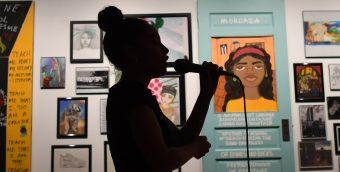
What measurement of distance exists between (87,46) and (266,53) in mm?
1570

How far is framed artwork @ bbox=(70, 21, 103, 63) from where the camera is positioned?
2.82 meters

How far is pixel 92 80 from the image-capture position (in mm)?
2799

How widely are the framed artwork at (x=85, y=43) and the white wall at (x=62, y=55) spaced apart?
0.05m

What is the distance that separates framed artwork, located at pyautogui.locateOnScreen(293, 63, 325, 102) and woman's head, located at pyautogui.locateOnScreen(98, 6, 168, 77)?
2185 millimetres

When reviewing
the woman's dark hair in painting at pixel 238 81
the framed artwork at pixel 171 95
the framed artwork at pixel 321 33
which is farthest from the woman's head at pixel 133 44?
the framed artwork at pixel 321 33

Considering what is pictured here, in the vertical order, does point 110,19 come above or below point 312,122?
above

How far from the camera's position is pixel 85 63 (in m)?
2.82

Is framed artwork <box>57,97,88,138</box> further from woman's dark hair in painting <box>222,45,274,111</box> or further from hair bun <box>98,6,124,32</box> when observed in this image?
hair bun <box>98,6,124,32</box>

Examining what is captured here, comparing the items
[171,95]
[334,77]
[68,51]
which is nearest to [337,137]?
[334,77]

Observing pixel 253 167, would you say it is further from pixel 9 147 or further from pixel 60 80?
pixel 9 147

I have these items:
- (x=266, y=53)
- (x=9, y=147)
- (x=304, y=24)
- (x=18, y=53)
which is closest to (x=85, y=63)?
(x=18, y=53)

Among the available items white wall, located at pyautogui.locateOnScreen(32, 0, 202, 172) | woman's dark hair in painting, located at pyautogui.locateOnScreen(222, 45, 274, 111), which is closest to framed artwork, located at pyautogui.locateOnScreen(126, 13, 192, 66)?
white wall, located at pyautogui.locateOnScreen(32, 0, 202, 172)

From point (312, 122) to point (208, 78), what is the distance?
2155 millimetres

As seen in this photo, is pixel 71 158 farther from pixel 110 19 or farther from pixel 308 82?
pixel 308 82
